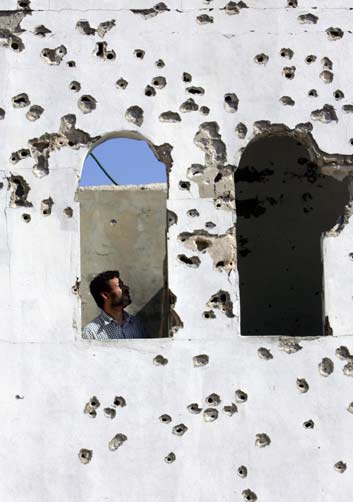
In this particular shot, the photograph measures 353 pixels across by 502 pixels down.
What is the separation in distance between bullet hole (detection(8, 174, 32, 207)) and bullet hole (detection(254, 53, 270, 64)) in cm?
165

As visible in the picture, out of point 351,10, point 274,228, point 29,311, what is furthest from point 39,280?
point 274,228

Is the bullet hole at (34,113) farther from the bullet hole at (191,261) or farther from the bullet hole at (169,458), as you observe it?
the bullet hole at (169,458)

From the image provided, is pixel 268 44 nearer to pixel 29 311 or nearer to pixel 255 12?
pixel 255 12

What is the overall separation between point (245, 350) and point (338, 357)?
0.59 meters

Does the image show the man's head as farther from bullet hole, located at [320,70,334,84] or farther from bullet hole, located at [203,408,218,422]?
bullet hole, located at [320,70,334,84]

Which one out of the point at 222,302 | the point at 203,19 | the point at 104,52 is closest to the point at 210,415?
the point at 222,302

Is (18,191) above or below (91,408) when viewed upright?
above

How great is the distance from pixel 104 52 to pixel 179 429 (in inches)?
95.5

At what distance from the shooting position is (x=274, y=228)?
13.5 m

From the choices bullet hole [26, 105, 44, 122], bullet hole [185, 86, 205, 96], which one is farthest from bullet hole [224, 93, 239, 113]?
bullet hole [26, 105, 44, 122]

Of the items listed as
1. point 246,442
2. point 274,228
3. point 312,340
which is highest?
point 274,228

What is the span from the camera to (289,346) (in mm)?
10438

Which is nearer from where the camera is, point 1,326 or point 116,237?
point 1,326

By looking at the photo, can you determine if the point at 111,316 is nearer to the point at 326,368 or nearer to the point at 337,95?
the point at 326,368
